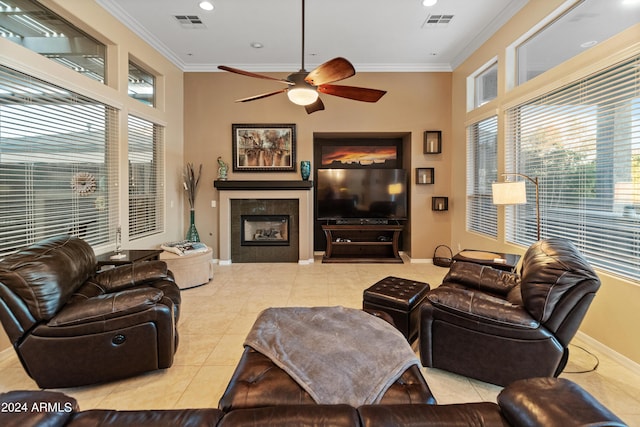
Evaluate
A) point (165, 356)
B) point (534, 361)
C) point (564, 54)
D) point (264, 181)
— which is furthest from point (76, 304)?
point (564, 54)

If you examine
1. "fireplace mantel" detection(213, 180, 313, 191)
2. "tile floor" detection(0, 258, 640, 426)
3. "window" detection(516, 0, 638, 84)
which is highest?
"window" detection(516, 0, 638, 84)

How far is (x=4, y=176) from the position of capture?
2.58m

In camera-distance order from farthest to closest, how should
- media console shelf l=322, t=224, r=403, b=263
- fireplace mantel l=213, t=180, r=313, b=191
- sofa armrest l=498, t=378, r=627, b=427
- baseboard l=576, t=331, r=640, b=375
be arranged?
media console shelf l=322, t=224, r=403, b=263 < fireplace mantel l=213, t=180, r=313, b=191 < baseboard l=576, t=331, r=640, b=375 < sofa armrest l=498, t=378, r=627, b=427

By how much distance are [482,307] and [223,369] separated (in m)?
1.98

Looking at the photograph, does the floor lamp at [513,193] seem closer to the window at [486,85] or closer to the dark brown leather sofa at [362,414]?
the window at [486,85]

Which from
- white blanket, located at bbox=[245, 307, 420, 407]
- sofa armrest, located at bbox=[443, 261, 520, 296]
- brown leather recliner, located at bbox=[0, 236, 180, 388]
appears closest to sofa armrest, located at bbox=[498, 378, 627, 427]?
white blanket, located at bbox=[245, 307, 420, 407]

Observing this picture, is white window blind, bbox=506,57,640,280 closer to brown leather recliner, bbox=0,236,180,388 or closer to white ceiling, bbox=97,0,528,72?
white ceiling, bbox=97,0,528,72

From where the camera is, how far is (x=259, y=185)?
5480mm

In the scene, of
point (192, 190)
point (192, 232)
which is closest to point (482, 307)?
point (192, 232)

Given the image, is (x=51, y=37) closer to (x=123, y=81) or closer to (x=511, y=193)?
(x=123, y=81)

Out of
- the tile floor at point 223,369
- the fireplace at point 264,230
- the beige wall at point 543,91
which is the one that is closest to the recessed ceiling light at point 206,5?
the fireplace at point 264,230

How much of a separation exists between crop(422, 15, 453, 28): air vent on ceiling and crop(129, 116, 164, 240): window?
4.37 meters

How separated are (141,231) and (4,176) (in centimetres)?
201

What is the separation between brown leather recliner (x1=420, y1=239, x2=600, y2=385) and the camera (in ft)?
5.97
